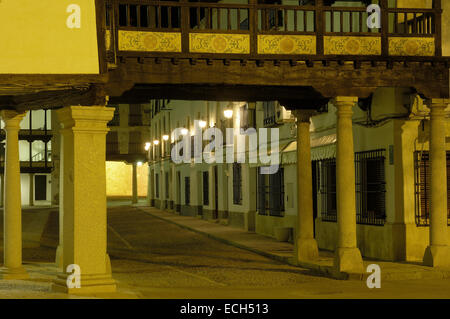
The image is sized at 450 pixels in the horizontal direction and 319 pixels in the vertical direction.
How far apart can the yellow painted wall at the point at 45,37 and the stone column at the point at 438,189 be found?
7241 millimetres

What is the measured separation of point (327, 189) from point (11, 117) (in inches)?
377

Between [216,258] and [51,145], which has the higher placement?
[51,145]

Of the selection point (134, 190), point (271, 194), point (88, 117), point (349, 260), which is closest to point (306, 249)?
point (349, 260)

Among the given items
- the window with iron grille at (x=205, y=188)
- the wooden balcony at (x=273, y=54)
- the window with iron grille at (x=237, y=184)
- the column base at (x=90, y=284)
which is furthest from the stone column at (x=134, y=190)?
the column base at (x=90, y=284)

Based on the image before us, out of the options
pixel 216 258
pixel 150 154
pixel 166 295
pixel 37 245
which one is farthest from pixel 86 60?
pixel 150 154

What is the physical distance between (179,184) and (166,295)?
108 feet

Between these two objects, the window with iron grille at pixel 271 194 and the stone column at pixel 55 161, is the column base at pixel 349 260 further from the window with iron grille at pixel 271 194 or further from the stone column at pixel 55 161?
the stone column at pixel 55 161

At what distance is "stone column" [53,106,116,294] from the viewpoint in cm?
1183

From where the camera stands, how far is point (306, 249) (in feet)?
58.0

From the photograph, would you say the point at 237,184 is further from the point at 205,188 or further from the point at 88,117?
the point at 88,117

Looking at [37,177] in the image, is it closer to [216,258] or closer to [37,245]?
[37,245]

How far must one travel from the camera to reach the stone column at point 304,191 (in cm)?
1761
